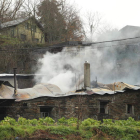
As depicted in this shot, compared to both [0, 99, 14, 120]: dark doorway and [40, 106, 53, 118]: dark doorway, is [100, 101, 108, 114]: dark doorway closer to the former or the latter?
[40, 106, 53, 118]: dark doorway

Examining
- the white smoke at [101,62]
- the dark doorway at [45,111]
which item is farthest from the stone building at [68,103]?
the white smoke at [101,62]

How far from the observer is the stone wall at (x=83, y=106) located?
14430mm

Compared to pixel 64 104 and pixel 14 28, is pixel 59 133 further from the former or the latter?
pixel 14 28

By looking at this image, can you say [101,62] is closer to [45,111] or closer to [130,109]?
[130,109]

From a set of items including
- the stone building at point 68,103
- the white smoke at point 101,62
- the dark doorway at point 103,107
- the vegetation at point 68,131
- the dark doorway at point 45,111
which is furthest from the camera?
the white smoke at point 101,62

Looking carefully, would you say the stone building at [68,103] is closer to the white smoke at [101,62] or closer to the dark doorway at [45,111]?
the dark doorway at [45,111]

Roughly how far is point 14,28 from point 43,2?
7.10m

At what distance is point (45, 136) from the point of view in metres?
9.30

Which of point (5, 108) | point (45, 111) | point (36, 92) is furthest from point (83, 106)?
point (5, 108)

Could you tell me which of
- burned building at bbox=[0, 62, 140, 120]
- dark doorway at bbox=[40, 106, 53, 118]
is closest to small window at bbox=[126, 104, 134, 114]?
burned building at bbox=[0, 62, 140, 120]

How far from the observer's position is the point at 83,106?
1533cm

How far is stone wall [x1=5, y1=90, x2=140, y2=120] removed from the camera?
1443 centimetres

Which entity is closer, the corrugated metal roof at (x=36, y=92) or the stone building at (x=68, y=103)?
the stone building at (x=68, y=103)

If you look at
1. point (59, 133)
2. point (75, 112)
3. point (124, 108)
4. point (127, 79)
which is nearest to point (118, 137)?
point (59, 133)
